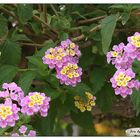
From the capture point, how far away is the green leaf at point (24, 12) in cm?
A: 119

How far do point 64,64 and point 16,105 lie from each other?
15 cm

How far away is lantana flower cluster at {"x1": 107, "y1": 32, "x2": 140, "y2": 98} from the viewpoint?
37.4 inches

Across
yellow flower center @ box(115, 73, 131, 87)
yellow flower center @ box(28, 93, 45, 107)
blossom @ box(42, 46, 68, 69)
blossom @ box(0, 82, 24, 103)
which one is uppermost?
blossom @ box(42, 46, 68, 69)

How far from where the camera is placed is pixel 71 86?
3.52 ft

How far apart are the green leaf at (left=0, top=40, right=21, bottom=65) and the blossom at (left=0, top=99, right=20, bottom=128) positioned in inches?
10.5

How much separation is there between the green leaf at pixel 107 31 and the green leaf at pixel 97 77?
0.18 m

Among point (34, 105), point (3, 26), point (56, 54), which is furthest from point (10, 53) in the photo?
point (34, 105)

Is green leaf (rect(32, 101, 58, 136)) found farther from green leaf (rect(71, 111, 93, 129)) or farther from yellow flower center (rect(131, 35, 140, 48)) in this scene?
yellow flower center (rect(131, 35, 140, 48))

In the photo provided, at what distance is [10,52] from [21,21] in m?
0.08

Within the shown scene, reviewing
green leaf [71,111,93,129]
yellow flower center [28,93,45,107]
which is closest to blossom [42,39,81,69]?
yellow flower center [28,93,45,107]

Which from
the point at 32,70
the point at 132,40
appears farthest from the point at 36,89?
the point at 132,40

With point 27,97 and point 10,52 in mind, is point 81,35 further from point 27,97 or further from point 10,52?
point 27,97

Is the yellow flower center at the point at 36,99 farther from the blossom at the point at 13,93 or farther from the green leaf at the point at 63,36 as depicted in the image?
the green leaf at the point at 63,36

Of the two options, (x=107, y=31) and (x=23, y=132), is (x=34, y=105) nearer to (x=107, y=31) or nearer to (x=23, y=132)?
(x=23, y=132)
